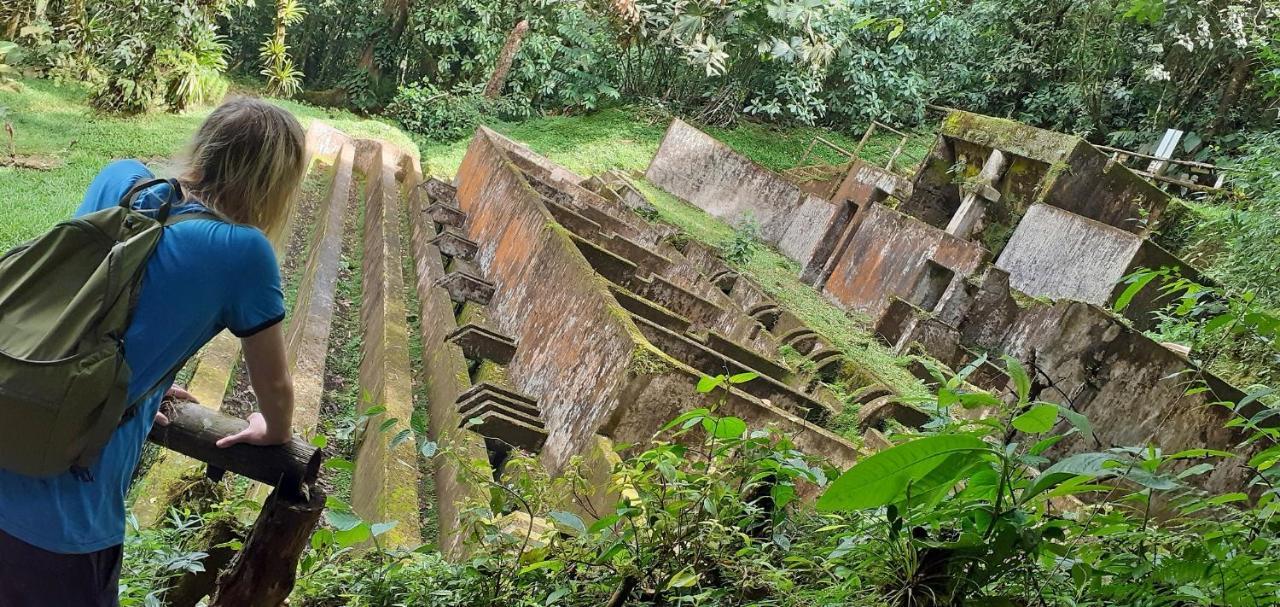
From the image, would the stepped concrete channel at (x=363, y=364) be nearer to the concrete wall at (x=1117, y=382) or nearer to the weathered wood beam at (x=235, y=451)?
the weathered wood beam at (x=235, y=451)

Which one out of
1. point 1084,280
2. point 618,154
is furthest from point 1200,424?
point 618,154

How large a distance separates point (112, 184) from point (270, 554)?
32.3 inches

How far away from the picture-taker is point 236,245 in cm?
172

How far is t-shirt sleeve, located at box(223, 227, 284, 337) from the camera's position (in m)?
1.73

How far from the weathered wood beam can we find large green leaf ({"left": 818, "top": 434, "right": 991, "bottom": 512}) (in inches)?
42.3

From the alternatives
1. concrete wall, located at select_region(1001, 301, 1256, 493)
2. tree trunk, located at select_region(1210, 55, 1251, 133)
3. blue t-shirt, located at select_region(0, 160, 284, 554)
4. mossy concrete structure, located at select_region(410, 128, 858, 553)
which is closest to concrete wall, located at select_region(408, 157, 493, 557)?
mossy concrete structure, located at select_region(410, 128, 858, 553)

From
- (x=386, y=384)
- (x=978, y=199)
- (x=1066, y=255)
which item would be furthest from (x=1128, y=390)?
(x=386, y=384)

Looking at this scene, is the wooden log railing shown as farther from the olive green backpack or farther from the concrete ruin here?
the concrete ruin

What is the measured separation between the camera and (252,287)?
1744mm

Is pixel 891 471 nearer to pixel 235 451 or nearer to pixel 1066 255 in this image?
pixel 235 451

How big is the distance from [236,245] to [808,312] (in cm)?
739

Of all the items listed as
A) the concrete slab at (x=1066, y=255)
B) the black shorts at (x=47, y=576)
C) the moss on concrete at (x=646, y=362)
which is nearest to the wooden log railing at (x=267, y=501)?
the black shorts at (x=47, y=576)

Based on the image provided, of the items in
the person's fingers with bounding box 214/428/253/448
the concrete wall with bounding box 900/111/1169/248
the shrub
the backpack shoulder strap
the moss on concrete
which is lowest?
the shrub

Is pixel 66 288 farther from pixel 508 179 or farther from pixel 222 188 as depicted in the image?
pixel 508 179
